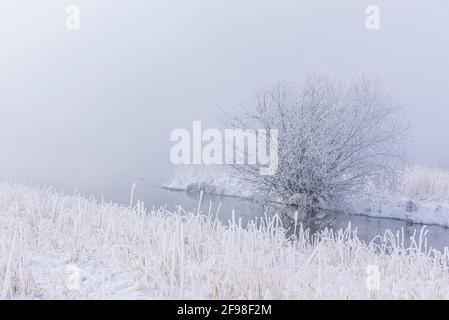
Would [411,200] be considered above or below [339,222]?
above

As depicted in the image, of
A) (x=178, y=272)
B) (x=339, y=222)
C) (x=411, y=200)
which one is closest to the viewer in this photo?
(x=178, y=272)

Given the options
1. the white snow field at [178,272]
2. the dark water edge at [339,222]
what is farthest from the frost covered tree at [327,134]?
the white snow field at [178,272]

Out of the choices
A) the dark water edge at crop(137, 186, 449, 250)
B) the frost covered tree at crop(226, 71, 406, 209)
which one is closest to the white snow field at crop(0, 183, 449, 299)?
the dark water edge at crop(137, 186, 449, 250)

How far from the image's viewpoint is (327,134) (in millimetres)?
15320

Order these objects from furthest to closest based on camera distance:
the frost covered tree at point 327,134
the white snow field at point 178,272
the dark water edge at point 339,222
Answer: the frost covered tree at point 327,134 < the dark water edge at point 339,222 < the white snow field at point 178,272

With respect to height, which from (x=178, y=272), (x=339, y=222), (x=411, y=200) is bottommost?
(x=339, y=222)

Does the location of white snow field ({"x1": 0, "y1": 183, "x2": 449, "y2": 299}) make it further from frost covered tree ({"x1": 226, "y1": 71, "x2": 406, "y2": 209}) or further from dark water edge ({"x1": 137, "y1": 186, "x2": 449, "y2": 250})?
frost covered tree ({"x1": 226, "y1": 71, "x2": 406, "y2": 209})

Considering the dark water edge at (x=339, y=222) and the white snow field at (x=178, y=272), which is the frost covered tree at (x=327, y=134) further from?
the white snow field at (x=178, y=272)

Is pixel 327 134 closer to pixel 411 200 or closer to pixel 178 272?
pixel 411 200

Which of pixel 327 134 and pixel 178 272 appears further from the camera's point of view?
pixel 327 134

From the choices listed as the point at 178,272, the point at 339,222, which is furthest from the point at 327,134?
the point at 178,272

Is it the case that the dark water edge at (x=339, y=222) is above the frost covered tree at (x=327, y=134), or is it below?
below

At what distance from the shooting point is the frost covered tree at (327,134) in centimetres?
1535
